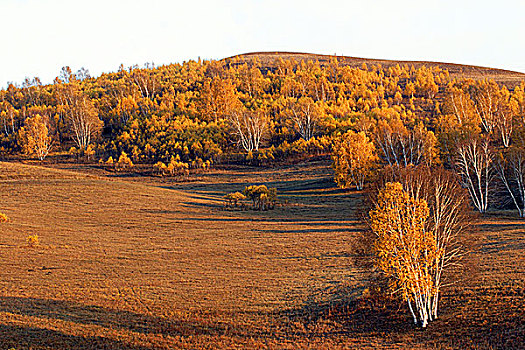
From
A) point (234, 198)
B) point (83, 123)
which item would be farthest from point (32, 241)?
point (83, 123)

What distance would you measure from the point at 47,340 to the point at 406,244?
20912 millimetres

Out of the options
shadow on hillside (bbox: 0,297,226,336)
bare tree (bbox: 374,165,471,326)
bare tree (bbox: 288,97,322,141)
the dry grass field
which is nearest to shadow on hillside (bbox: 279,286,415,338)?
the dry grass field

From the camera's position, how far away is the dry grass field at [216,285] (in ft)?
72.9

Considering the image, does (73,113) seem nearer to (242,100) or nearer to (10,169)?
(10,169)

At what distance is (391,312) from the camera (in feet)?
85.8

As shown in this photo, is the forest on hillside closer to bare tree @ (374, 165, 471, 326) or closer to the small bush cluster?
the small bush cluster

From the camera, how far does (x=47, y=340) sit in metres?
20.8

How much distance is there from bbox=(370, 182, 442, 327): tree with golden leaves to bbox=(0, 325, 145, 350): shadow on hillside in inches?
586

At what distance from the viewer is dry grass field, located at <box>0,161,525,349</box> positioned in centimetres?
2223

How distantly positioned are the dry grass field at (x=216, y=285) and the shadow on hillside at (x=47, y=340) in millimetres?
96

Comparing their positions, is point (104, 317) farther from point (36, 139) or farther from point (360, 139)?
point (36, 139)

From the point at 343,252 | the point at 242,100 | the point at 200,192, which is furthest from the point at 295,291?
the point at 242,100

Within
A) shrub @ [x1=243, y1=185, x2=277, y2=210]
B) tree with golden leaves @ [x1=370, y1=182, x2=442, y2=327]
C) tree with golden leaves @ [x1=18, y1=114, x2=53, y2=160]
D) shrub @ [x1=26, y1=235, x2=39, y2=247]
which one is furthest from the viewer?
tree with golden leaves @ [x1=18, y1=114, x2=53, y2=160]

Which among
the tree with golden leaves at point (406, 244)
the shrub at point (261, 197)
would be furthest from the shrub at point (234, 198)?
the tree with golden leaves at point (406, 244)
